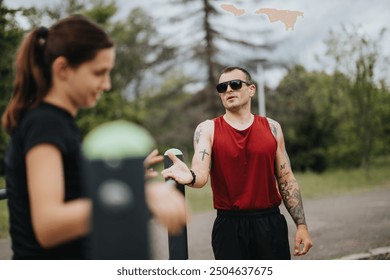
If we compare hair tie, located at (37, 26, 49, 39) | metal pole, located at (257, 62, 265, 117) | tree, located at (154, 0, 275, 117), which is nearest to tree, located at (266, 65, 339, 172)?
metal pole, located at (257, 62, 265, 117)

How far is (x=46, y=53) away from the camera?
3.52 feet

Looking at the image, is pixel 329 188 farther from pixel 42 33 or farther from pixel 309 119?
pixel 42 33

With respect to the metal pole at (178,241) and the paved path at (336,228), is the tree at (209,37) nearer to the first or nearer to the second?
the paved path at (336,228)

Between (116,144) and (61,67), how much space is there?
439 millimetres

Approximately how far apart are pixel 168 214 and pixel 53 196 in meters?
0.25

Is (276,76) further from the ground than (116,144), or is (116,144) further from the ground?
(276,76)

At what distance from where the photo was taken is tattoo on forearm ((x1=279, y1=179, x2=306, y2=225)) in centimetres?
242

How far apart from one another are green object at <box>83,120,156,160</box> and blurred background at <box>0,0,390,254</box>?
7.01 meters

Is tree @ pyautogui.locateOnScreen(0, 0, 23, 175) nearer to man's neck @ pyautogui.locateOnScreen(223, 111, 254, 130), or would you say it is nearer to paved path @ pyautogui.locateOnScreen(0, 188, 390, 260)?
paved path @ pyautogui.locateOnScreen(0, 188, 390, 260)

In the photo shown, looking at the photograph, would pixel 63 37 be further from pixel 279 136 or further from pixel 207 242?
pixel 207 242

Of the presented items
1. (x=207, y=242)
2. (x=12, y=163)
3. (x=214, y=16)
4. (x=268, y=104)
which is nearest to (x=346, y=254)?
(x=207, y=242)

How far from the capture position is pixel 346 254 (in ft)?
13.9

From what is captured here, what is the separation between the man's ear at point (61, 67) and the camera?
3.37 feet

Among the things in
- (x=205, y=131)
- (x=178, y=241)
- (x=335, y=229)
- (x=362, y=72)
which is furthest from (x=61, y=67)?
(x=362, y=72)
